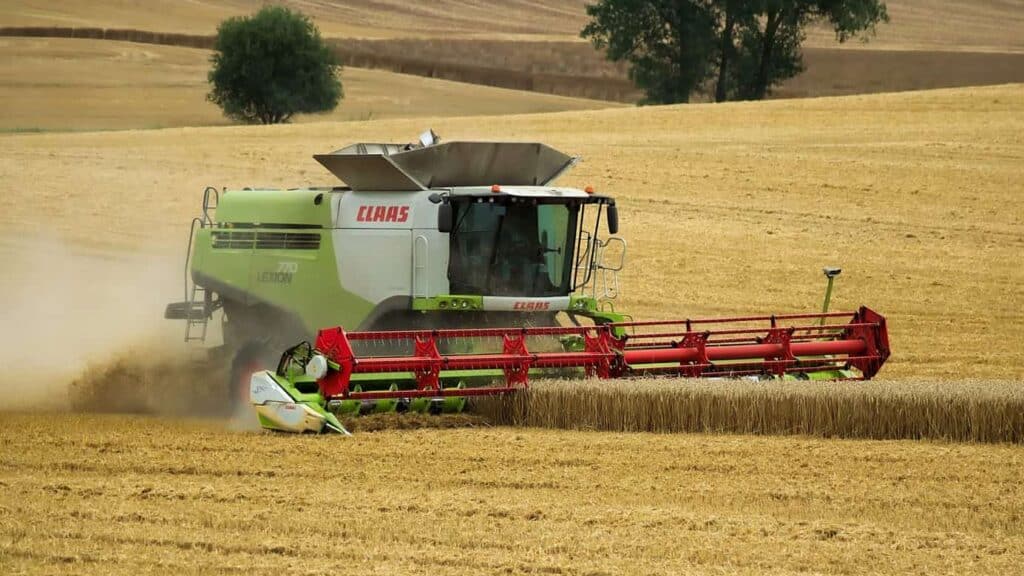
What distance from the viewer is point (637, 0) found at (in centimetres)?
5744

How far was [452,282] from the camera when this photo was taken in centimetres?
1316

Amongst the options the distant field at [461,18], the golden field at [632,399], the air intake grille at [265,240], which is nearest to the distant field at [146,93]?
the distant field at [461,18]

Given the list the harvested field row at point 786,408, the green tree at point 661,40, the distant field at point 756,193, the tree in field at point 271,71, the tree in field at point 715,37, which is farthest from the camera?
the green tree at point 661,40

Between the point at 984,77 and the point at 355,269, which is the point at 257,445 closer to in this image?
the point at 355,269

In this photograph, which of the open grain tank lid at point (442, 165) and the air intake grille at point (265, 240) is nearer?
the open grain tank lid at point (442, 165)

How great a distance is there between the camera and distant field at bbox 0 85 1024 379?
20.0 metres

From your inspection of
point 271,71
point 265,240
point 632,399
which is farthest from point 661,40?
point 632,399

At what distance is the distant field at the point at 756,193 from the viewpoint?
20.0m

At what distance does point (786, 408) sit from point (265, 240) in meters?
5.16

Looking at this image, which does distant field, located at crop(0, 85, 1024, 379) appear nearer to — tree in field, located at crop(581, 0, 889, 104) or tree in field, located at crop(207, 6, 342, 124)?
tree in field, located at crop(207, 6, 342, 124)

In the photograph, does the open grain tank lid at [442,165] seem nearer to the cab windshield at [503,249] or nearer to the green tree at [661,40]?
the cab windshield at [503,249]

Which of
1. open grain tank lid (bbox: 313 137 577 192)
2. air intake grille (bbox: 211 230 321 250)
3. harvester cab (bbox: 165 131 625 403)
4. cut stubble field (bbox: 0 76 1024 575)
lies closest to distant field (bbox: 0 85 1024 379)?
cut stubble field (bbox: 0 76 1024 575)

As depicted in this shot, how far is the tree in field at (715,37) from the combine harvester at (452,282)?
42.2 m

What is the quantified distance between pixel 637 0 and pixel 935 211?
33724 mm
